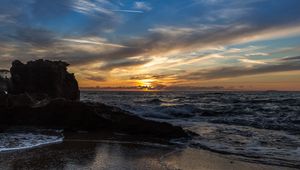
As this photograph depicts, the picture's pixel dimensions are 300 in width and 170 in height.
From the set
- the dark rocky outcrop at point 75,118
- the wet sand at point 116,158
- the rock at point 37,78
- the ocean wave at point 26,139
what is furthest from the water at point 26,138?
the rock at point 37,78

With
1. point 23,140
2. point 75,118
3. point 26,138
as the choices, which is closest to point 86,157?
point 23,140

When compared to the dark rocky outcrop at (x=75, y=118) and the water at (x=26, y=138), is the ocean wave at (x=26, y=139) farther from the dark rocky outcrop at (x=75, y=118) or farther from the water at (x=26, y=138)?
the dark rocky outcrop at (x=75, y=118)

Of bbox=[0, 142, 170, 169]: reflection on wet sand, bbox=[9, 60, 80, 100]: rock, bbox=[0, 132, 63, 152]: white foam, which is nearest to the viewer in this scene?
bbox=[0, 142, 170, 169]: reflection on wet sand

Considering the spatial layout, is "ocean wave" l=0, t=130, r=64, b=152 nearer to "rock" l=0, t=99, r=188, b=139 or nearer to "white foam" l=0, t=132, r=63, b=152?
"white foam" l=0, t=132, r=63, b=152

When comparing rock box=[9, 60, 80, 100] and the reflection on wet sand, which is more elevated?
rock box=[9, 60, 80, 100]

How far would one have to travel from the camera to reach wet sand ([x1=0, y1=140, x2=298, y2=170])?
7.17 metres

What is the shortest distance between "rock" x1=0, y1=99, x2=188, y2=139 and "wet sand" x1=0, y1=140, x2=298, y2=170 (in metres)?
2.35

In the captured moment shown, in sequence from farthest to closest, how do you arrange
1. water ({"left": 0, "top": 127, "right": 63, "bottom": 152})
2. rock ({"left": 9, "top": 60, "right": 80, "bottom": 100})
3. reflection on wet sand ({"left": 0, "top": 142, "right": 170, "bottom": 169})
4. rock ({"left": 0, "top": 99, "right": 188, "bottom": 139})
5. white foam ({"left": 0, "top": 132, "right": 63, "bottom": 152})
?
rock ({"left": 9, "top": 60, "right": 80, "bottom": 100})
rock ({"left": 0, "top": 99, "right": 188, "bottom": 139})
water ({"left": 0, "top": 127, "right": 63, "bottom": 152})
white foam ({"left": 0, "top": 132, "right": 63, "bottom": 152})
reflection on wet sand ({"left": 0, "top": 142, "right": 170, "bottom": 169})

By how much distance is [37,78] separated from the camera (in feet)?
77.4

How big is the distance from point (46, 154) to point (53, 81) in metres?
16.3

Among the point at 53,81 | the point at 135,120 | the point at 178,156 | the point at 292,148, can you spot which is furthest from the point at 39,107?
the point at 53,81

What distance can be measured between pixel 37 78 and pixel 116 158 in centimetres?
1721

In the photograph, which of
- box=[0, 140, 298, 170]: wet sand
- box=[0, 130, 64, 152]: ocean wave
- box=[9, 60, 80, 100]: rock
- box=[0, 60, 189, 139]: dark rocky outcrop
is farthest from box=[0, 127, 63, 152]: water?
box=[9, 60, 80, 100]: rock

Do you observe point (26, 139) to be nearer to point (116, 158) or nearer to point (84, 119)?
point (84, 119)
